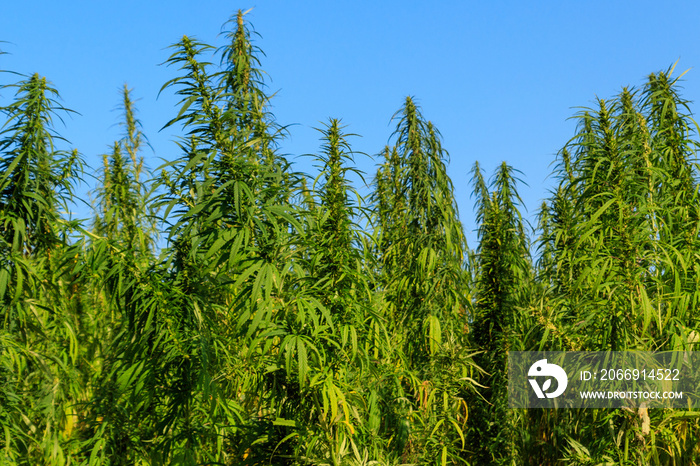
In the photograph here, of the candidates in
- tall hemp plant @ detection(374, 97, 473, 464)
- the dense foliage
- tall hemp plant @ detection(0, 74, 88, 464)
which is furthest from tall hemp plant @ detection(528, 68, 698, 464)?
tall hemp plant @ detection(0, 74, 88, 464)

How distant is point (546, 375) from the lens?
521cm

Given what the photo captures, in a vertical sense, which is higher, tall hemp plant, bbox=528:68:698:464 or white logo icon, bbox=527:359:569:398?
tall hemp plant, bbox=528:68:698:464

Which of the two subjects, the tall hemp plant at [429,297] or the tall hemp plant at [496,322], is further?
the tall hemp plant at [496,322]

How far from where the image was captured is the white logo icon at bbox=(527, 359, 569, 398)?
4895 millimetres

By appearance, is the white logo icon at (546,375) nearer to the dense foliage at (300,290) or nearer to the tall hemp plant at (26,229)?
the dense foliage at (300,290)

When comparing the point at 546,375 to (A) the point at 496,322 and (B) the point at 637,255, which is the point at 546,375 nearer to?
(A) the point at 496,322

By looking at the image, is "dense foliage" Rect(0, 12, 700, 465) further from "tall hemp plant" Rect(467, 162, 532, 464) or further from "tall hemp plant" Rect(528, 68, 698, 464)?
"tall hemp plant" Rect(467, 162, 532, 464)

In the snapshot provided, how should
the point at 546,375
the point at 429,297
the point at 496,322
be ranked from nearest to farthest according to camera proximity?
1. the point at 429,297
2. the point at 546,375
3. the point at 496,322

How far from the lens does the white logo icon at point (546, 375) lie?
193 inches

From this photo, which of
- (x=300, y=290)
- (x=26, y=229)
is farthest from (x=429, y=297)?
(x=26, y=229)

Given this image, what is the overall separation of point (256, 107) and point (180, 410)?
274 cm

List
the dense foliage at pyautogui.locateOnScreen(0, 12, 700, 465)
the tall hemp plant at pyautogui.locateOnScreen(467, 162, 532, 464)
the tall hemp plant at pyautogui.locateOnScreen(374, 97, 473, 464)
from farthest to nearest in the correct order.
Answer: the tall hemp plant at pyautogui.locateOnScreen(467, 162, 532, 464) < the tall hemp plant at pyautogui.locateOnScreen(374, 97, 473, 464) < the dense foliage at pyautogui.locateOnScreen(0, 12, 700, 465)

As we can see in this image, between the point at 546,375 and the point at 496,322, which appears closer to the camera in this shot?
the point at 546,375

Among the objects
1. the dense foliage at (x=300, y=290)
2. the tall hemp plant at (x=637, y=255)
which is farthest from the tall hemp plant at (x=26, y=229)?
the tall hemp plant at (x=637, y=255)
